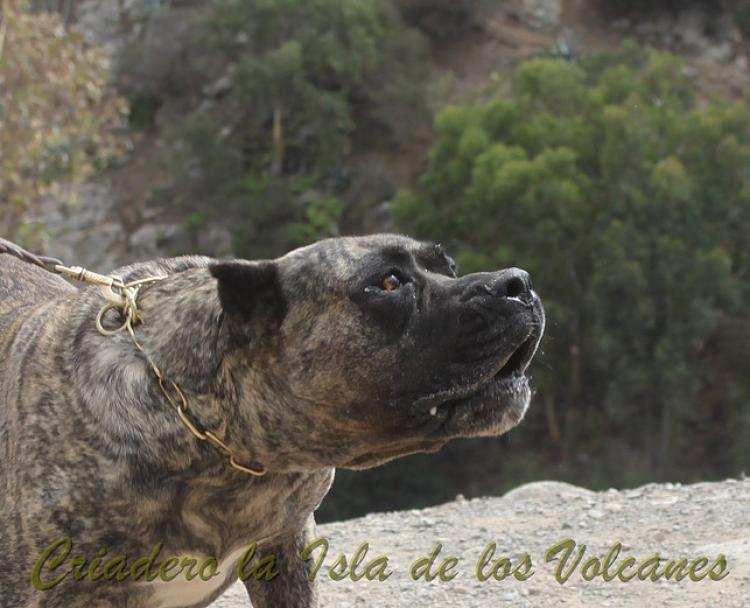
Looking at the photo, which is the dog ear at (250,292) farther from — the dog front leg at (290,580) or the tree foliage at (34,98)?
the tree foliage at (34,98)

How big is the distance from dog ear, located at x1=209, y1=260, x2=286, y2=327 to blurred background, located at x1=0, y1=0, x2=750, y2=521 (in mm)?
13831

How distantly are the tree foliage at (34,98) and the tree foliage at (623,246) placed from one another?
952 centimetres

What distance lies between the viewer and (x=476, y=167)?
2633 centimetres

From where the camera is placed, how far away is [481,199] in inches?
1027

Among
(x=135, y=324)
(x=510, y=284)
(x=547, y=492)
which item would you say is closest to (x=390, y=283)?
(x=510, y=284)

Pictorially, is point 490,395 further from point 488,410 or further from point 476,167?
point 476,167

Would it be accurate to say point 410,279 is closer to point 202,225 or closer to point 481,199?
point 481,199

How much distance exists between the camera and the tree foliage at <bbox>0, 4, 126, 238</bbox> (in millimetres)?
16844

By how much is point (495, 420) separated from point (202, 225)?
29674 mm

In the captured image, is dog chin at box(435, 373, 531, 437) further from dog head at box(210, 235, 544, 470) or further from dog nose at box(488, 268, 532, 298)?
dog nose at box(488, 268, 532, 298)

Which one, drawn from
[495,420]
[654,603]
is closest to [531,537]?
[654,603]

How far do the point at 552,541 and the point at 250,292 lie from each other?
10.5 feet

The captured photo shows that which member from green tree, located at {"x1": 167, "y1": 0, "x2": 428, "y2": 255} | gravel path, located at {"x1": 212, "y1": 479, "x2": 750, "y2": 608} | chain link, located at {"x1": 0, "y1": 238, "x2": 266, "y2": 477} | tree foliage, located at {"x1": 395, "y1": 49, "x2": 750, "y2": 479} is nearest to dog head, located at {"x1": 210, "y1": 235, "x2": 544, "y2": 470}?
chain link, located at {"x1": 0, "y1": 238, "x2": 266, "y2": 477}

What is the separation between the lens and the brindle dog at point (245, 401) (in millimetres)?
3553
